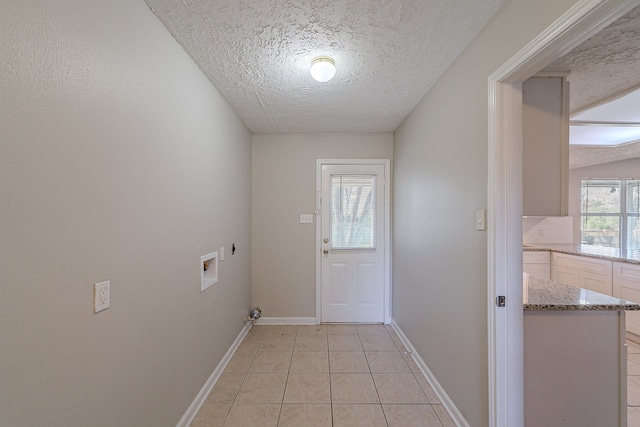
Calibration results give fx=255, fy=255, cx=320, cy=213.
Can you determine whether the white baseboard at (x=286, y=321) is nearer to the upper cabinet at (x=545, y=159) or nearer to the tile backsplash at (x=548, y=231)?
the upper cabinet at (x=545, y=159)

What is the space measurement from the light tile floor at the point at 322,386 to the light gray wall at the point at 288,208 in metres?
0.50

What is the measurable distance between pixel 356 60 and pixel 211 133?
122cm

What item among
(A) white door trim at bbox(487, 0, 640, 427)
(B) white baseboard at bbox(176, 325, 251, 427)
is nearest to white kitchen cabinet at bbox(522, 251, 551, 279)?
(A) white door trim at bbox(487, 0, 640, 427)

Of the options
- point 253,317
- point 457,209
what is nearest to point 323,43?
point 457,209

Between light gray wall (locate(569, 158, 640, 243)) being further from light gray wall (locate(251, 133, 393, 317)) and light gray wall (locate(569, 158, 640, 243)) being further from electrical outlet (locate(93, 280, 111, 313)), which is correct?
electrical outlet (locate(93, 280, 111, 313))

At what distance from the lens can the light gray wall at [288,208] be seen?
3.19 metres

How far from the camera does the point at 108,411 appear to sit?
1.03 meters

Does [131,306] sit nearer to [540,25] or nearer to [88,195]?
[88,195]

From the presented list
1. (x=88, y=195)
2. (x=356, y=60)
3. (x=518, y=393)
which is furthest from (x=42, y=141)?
(x=518, y=393)

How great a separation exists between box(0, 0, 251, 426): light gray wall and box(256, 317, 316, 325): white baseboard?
1398 millimetres

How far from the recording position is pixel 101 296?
0.99 meters

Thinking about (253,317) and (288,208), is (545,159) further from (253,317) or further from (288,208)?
(253,317)

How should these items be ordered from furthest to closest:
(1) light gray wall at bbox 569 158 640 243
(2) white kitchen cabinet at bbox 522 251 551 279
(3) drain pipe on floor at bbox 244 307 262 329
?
(1) light gray wall at bbox 569 158 640 243, (2) white kitchen cabinet at bbox 522 251 551 279, (3) drain pipe on floor at bbox 244 307 262 329

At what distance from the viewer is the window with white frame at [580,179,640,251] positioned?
4480mm
